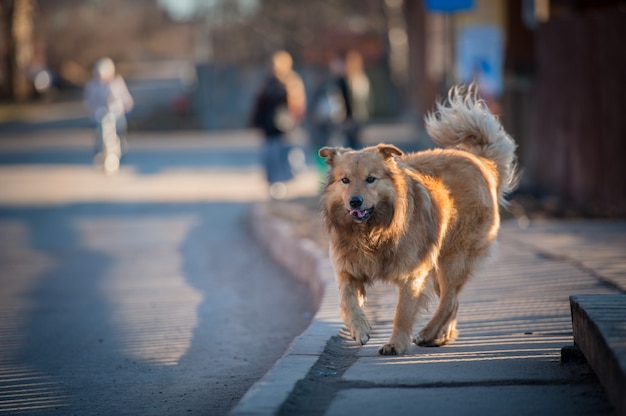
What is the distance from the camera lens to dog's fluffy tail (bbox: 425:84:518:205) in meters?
7.92

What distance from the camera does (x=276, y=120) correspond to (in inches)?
706

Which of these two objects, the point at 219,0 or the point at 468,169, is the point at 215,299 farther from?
the point at 219,0

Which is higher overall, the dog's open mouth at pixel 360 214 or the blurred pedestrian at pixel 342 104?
the dog's open mouth at pixel 360 214

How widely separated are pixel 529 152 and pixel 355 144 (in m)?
3.22

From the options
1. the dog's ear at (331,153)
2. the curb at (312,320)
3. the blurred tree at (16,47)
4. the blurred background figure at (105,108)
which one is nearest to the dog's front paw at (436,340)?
the curb at (312,320)

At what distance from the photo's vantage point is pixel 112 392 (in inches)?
262

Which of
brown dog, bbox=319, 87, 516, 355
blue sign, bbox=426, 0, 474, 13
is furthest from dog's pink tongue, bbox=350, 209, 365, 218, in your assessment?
blue sign, bbox=426, 0, 474, 13

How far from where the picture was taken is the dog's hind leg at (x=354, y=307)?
22.0 ft

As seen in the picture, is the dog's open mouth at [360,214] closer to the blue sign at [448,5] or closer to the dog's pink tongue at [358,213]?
the dog's pink tongue at [358,213]

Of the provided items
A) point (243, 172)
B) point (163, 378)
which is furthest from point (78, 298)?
point (243, 172)

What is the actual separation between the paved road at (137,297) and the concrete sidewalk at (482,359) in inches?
23.8

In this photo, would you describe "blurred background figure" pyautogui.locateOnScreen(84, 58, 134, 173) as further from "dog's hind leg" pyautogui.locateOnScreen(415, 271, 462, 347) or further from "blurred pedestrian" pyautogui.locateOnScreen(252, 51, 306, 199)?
"dog's hind leg" pyautogui.locateOnScreen(415, 271, 462, 347)

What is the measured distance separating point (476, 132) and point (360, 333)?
6.97 ft

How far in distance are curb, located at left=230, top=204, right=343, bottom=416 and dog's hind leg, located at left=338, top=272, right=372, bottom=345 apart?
0.71 feet
